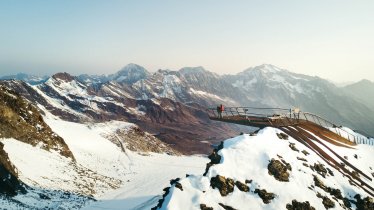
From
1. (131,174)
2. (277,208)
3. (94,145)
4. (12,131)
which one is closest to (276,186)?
(277,208)

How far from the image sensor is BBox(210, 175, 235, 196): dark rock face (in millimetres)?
22641

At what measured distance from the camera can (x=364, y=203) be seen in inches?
1038

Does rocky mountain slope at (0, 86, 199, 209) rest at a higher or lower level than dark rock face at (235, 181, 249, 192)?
lower

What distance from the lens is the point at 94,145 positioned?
7988cm

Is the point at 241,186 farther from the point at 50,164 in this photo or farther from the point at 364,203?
the point at 50,164

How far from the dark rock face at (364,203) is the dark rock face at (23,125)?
4210 centimetres

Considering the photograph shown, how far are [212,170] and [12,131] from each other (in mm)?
36917

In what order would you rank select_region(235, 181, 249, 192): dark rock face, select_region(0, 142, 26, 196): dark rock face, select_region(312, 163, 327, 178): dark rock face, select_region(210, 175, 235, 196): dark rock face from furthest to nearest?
select_region(0, 142, 26, 196): dark rock face → select_region(312, 163, 327, 178): dark rock face → select_region(235, 181, 249, 192): dark rock face → select_region(210, 175, 235, 196): dark rock face

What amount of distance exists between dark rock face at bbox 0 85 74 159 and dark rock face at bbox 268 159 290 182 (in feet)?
121

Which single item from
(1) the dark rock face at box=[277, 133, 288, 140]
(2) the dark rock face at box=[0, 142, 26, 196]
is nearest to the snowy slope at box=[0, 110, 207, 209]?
(2) the dark rock face at box=[0, 142, 26, 196]

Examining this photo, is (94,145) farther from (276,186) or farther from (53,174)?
(276,186)

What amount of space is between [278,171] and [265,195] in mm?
2756

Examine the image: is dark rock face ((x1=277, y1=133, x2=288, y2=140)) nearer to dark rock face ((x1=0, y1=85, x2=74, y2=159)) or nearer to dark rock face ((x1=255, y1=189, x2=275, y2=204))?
dark rock face ((x1=255, y1=189, x2=275, y2=204))

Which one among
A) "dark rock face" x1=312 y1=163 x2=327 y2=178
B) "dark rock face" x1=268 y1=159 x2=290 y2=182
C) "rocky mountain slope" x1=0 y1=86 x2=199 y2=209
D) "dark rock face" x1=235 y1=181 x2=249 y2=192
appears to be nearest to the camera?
"dark rock face" x1=235 y1=181 x2=249 y2=192
